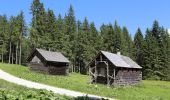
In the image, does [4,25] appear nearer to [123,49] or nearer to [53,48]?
[53,48]

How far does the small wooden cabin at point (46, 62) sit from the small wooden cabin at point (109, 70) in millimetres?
8251

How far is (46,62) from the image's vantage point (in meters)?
56.1

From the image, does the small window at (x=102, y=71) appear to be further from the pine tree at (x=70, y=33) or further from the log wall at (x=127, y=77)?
the pine tree at (x=70, y=33)

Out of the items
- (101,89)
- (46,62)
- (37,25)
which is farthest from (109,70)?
(37,25)

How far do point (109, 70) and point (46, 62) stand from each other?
1211 centimetres

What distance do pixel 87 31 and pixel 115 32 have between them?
28.1ft

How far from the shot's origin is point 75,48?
92.1 meters

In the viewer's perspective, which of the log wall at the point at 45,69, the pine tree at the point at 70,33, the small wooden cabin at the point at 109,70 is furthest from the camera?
the pine tree at the point at 70,33

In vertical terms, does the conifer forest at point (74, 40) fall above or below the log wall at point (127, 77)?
above

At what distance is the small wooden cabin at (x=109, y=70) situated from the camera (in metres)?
49.8

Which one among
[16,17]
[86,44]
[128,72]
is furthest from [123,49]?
[128,72]

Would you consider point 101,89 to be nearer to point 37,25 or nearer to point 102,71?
point 102,71

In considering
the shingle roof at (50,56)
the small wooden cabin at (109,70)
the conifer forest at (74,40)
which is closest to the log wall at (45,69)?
the shingle roof at (50,56)

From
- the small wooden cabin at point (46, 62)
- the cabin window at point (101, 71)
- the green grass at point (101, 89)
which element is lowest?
the green grass at point (101, 89)
